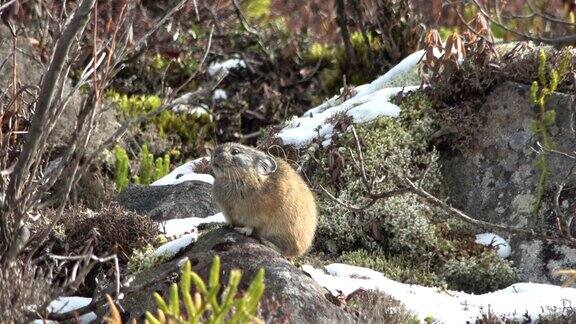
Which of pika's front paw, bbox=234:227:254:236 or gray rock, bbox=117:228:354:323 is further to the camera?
pika's front paw, bbox=234:227:254:236

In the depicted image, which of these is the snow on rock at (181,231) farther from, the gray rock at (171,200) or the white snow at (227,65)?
the white snow at (227,65)

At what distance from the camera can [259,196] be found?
607 centimetres

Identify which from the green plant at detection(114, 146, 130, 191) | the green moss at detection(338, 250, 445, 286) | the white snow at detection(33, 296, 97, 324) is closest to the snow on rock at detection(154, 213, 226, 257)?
the white snow at detection(33, 296, 97, 324)

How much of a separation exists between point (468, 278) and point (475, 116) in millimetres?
1510

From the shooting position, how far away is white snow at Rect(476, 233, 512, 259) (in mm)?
7551

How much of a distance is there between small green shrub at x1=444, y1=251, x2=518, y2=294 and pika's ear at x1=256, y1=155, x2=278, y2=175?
6.05ft

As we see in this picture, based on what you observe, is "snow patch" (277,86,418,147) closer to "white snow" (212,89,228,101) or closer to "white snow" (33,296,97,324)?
"white snow" (33,296,97,324)

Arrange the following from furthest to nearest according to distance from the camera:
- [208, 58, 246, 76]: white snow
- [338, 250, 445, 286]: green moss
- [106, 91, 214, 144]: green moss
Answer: [208, 58, 246, 76]: white snow, [106, 91, 214, 144]: green moss, [338, 250, 445, 286]: green moss

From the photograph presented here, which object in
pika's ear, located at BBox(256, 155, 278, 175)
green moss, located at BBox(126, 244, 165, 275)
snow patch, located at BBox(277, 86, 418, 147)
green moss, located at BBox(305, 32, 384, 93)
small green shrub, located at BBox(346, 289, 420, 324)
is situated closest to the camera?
small green shrub, located at BBox(346, 289, 420, 324)

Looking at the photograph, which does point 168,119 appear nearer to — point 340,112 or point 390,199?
point 340,112

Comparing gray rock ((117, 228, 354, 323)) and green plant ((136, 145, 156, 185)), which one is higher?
gray rock ((117, 228, 354, 323))

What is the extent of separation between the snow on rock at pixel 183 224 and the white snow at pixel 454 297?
101 centimetres

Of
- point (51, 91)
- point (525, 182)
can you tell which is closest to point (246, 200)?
point (51, 91)

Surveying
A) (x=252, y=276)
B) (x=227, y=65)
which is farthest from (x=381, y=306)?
(x=227, y=65)
